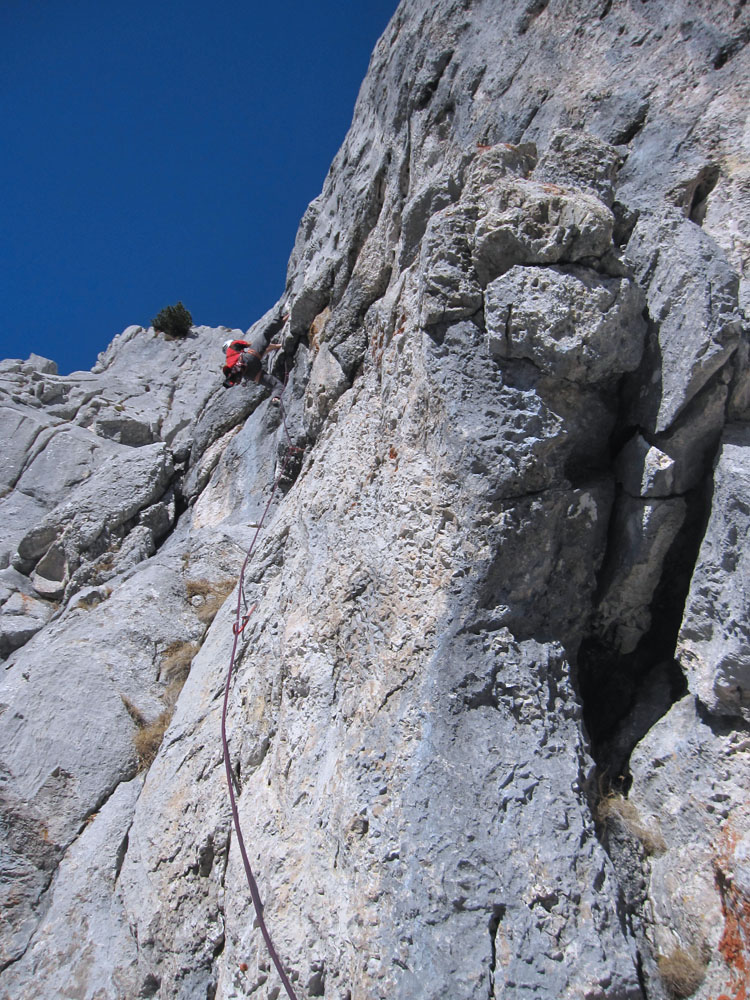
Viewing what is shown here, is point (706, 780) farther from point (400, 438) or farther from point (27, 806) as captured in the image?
point (27, 806)

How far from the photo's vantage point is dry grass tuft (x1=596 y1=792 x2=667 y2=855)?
12.5 ft

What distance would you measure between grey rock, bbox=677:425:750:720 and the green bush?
1030 inches

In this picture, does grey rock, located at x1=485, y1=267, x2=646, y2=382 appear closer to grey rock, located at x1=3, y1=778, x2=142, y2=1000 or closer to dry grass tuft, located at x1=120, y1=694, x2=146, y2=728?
grey rock, located at x1=3, y1=778, x2=142, y2=1000

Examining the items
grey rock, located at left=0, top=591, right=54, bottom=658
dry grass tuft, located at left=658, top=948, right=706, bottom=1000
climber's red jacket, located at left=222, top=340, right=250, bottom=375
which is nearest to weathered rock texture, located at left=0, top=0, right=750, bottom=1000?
dry grass tuft, located at left=658, top=948, right=706, bottom=1000

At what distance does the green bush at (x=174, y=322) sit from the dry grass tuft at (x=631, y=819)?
87.3 feet

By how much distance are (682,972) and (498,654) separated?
6.16ft

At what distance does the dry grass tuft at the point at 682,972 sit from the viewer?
326cm

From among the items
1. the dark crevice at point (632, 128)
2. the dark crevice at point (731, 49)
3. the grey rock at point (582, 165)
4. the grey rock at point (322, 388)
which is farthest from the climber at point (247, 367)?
the dark crevice at point (731, 49)

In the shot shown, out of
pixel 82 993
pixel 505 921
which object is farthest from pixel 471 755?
pixel 82 993

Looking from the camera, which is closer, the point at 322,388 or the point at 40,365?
the point at 322,388

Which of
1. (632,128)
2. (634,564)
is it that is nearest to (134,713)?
(634,564)

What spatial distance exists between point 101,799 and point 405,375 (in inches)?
227

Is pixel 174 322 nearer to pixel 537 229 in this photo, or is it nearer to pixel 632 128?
pixel 632 128

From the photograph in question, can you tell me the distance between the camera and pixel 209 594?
31.6ft
